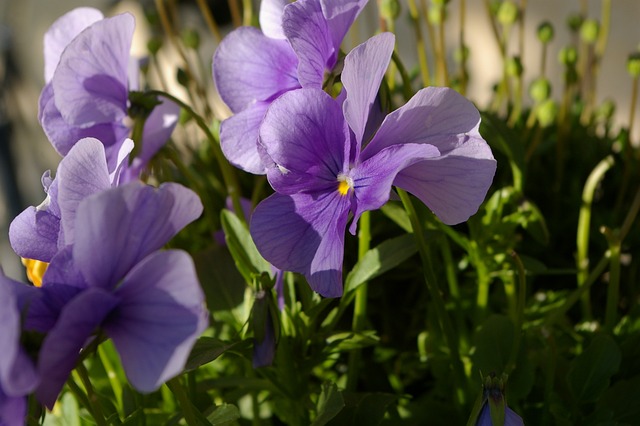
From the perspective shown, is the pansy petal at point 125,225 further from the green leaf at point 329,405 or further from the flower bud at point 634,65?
the flower bud at point 634,65

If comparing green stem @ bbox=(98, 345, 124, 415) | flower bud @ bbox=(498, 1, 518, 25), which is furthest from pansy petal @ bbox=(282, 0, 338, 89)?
flower bud @ bbox=(498, 1, 518, 25)

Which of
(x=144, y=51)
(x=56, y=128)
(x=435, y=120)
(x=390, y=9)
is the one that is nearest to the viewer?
(x=435, y=120)

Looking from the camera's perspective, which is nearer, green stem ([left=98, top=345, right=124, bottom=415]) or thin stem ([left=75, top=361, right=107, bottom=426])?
thin stem ([left=75, top=361, right=107, bottom=426])

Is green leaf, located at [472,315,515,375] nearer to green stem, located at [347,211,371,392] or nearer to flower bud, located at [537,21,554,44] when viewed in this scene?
green stem, located at [347,211,371,392]

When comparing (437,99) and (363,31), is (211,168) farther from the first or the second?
(363,31)

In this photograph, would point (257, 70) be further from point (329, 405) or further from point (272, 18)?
point (329, 405)

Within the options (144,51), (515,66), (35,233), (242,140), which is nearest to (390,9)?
(515,66)

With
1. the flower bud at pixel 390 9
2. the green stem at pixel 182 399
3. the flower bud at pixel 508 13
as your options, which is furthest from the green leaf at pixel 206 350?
the flower bud at pixel 508 13
